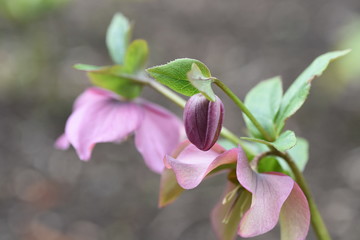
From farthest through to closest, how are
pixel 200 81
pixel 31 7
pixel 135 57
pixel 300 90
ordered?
1. pixel 31 7
2. pixel 135 57
3. pixel 300 90
4. pixel 200 81

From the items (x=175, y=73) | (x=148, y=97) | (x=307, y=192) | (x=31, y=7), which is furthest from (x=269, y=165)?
(x=31, y=7)

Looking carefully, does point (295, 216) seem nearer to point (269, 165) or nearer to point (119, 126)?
point (269, 165)

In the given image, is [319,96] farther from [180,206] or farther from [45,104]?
[45,104]

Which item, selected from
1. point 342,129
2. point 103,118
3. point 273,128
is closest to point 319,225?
point 273,128

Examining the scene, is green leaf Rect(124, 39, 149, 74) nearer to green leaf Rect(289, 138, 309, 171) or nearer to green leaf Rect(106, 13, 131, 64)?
green leaf Rect(106, 13, 131, 64)

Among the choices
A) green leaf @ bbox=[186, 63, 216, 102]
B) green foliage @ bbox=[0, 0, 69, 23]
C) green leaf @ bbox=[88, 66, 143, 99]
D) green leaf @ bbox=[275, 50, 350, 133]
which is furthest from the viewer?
green foliage @ bbox=[0, 0, 69, 23]

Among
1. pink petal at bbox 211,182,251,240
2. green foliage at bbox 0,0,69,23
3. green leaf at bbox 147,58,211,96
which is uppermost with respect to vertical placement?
green leaf at bbox 147,58,211,96

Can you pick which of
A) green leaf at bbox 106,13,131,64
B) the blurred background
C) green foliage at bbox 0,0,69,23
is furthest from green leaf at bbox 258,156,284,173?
green foliage at bbox 0,0,69,23
